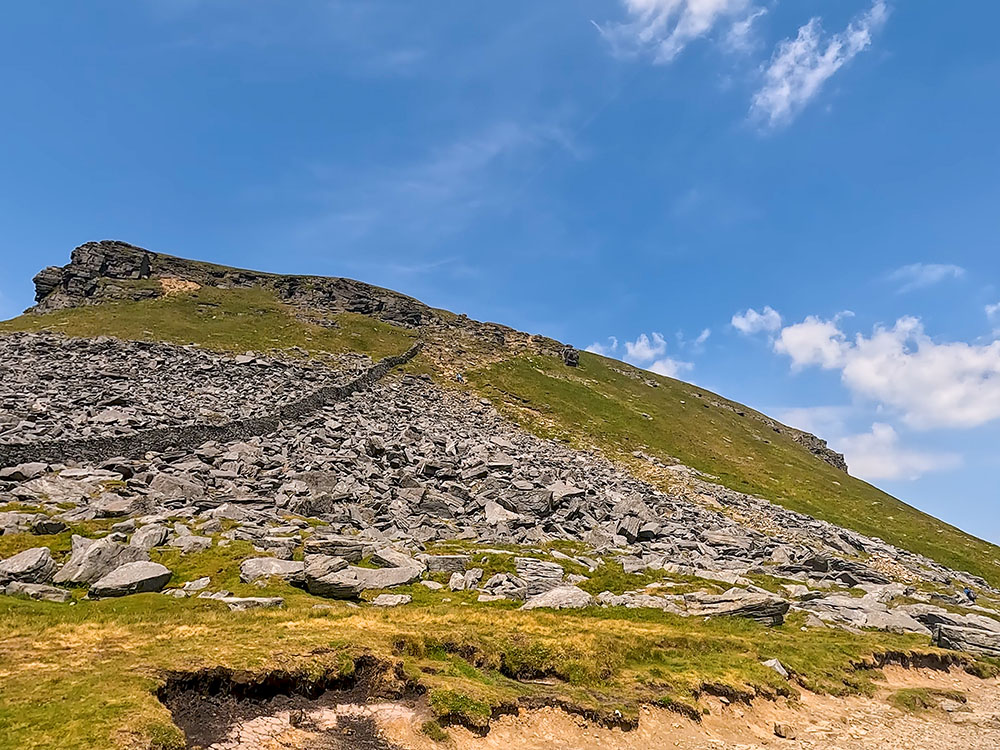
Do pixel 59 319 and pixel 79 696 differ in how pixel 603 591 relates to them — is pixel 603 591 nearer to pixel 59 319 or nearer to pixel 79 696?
pixel 79 696

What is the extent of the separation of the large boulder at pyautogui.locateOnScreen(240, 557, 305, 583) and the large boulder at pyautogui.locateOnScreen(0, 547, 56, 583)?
295 inches

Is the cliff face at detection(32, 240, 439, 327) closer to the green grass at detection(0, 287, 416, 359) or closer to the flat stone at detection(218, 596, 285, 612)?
the green grass at detection(0, 287, 416, 359)

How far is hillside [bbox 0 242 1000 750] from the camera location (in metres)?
14.8

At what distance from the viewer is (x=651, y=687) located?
18.5 meters

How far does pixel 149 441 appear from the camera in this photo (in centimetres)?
4425

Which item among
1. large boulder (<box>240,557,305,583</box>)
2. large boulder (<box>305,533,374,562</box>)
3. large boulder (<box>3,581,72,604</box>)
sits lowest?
large boulder (<box>3,581,72,604</box>)

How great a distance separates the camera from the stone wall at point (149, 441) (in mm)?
38531

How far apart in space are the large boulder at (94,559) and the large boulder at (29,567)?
0.47 m

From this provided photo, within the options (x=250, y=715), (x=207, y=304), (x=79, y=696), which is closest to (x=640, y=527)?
(x=250, y=715)

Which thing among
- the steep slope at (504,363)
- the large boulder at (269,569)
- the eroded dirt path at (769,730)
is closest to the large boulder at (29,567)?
the large boulder at (269,569)

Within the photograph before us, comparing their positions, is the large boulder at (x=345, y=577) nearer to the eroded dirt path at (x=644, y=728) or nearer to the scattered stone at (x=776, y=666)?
the eroded dirt path at (x=644, y=728)

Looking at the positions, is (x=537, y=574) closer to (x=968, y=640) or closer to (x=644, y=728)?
(x=644, y=728)

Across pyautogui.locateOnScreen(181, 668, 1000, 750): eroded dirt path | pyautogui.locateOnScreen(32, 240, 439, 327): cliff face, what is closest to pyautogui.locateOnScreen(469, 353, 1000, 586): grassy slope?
pyautogui.locateOnScreen(32, 240, 439, 327): cliff face

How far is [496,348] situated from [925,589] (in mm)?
97372
